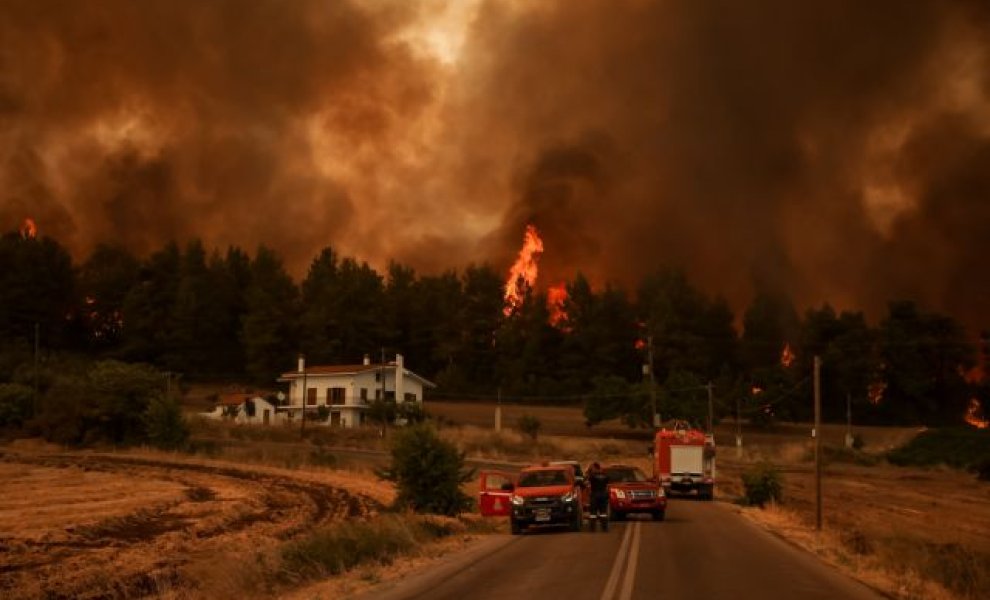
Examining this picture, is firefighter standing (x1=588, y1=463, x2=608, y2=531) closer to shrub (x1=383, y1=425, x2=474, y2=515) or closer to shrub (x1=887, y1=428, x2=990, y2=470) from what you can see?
shrub (x1=383, y1=425, x2=474, y2=515)

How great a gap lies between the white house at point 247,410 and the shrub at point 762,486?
65.7m

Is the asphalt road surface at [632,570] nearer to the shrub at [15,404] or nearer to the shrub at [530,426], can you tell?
the shrub at [530,426]

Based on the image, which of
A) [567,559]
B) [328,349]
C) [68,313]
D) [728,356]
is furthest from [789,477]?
[68,313]

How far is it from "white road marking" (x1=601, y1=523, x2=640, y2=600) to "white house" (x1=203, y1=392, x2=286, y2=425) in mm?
78023

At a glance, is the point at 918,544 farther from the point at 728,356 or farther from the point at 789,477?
the point at 728,356

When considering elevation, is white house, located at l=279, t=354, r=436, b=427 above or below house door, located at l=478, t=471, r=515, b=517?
above

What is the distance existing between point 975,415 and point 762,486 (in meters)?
81.3

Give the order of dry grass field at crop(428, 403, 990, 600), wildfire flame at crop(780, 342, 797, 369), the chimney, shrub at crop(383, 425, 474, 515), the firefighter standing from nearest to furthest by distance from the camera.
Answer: dry grass field at crop(428, 403, 990, 600) → the firefighter standing → shrub at crop(383, 425, 474, 515) → the chimney → wildfire flame at crop(780, 342, 797, 369)

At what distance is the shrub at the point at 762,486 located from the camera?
43250mm

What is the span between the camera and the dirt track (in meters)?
21.1

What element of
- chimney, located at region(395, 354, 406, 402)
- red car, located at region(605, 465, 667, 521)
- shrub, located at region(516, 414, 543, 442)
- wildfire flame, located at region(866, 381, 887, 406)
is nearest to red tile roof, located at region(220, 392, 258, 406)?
chimney, located at region(395, 354, 406, 402)

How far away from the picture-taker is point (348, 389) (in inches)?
3942

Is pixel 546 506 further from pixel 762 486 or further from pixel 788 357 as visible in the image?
pixel 788 357

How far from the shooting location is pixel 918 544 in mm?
31656
